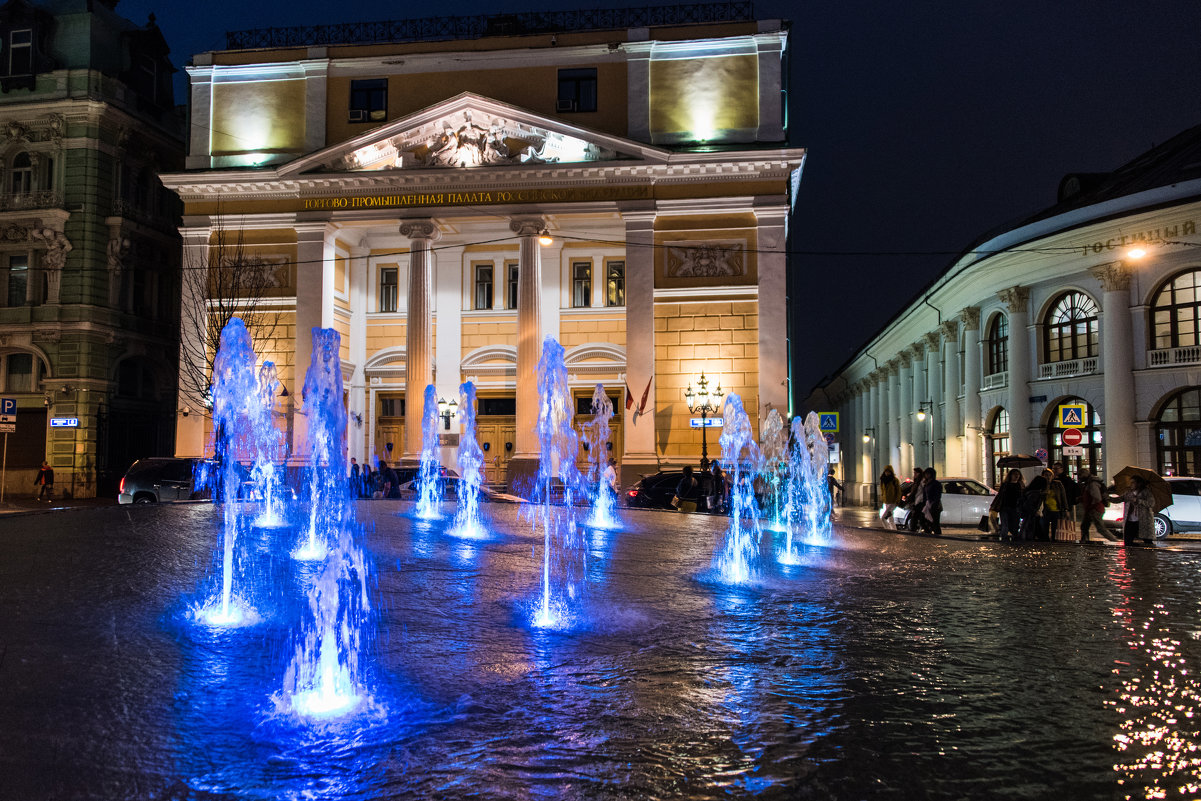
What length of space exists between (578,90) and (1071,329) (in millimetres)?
18974

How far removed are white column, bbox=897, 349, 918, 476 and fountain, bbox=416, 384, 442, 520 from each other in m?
28.0

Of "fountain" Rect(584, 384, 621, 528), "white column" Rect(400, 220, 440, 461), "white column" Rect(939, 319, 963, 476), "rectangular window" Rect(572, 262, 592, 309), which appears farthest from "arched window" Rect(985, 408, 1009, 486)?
"white column" Rect(400, 220, 440, 461)

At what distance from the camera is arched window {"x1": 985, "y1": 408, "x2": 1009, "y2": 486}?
112 ft

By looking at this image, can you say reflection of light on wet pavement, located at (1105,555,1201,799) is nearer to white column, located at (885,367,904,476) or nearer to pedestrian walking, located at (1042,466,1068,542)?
pedestrian walking, located at (1042,466,1068,542)

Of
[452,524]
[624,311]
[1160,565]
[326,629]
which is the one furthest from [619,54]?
[326,629]

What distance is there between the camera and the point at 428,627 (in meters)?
7.57

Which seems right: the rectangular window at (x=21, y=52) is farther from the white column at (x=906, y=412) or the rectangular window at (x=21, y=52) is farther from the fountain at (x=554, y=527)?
the white column at (x=906, y=412)

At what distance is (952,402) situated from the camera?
39.6 metres

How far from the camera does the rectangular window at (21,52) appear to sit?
1478 inches

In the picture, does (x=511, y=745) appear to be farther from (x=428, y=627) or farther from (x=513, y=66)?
(x=513, y=66)

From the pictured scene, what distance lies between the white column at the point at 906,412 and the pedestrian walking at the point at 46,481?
127 feet

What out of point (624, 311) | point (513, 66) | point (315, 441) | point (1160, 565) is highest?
point (513, 66)

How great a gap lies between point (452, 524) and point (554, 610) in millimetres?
9148

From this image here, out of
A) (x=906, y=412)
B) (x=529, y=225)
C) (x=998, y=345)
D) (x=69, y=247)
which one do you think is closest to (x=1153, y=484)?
(x=998, y=345)
